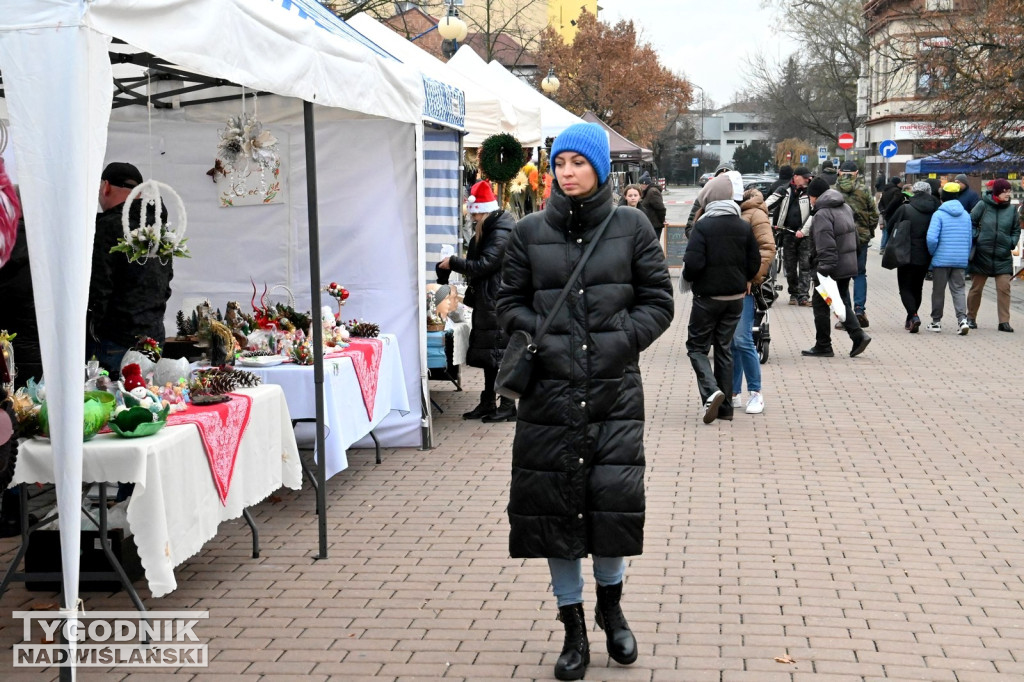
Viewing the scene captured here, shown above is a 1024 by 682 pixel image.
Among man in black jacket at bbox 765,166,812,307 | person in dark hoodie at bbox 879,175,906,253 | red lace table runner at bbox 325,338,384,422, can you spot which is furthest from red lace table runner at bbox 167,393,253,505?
person in dark hoodie at bbox 879,175,906,253

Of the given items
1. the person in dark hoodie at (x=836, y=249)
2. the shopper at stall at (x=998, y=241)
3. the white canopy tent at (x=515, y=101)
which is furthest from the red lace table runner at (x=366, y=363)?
the shopper at stall at (x=998, y=241)

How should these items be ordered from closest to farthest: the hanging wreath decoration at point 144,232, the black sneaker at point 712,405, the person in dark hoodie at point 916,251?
the hanging wreath decoration at point 144,232, the black sneaker at point 712,405, the person in dark hoodie at point 916,251

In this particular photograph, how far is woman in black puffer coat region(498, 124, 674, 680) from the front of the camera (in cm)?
452

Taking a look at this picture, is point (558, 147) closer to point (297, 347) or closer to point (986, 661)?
point (986, 661)

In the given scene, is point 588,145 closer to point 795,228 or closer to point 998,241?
point 998,241

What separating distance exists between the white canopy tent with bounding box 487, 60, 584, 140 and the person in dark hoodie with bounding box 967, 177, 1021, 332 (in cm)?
584

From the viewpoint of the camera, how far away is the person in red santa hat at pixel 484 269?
983cm

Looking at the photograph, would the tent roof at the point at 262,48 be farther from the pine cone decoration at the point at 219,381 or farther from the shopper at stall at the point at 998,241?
the shopper at stall at the point at 998,241

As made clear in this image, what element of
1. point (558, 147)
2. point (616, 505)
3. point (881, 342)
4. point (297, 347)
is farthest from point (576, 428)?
point (881, 342)

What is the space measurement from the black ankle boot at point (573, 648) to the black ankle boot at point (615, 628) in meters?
0.10

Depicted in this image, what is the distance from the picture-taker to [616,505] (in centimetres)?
453

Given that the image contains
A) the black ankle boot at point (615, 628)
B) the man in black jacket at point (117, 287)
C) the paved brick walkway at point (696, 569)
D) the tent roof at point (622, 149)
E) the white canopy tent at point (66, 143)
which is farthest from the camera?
the tent roof at point (622, 149)

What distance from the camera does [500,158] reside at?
12.6 m

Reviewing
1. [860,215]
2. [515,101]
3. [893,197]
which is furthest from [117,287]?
[893,197]
